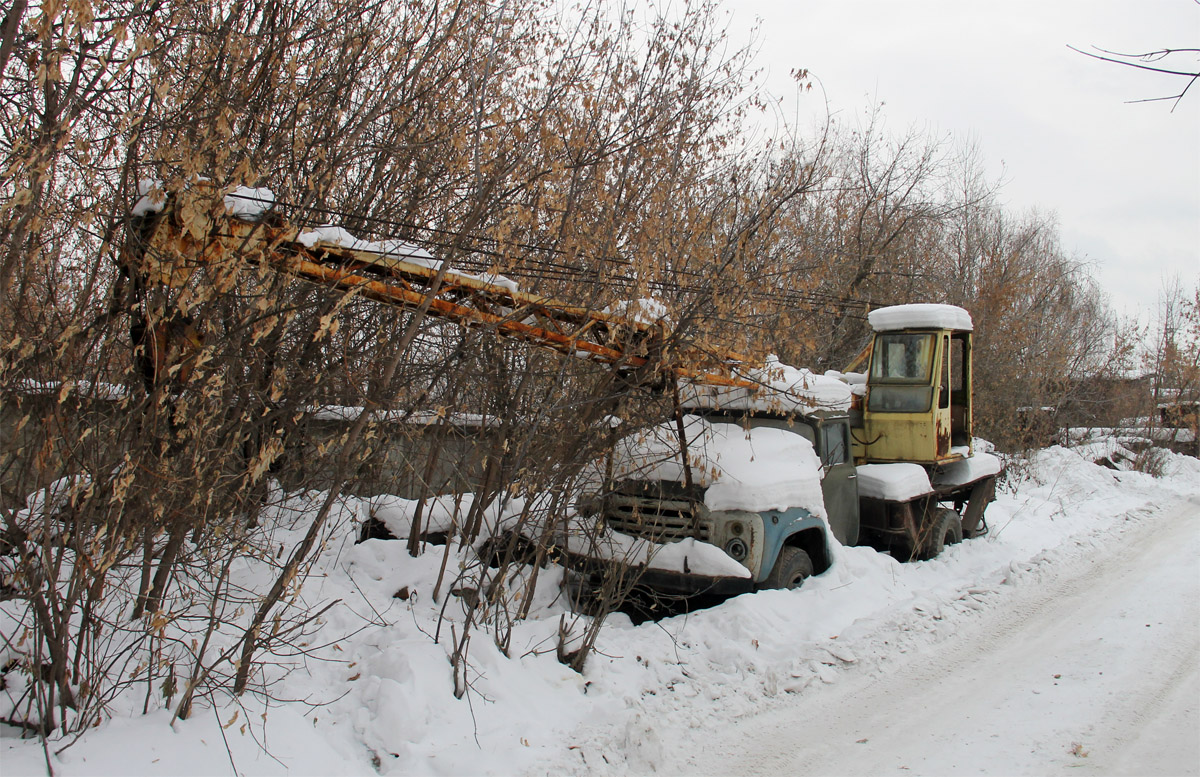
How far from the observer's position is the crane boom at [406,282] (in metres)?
3.62

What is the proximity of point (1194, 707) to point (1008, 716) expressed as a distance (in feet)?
4.19

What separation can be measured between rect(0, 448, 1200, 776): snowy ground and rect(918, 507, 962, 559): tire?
1.44 metres

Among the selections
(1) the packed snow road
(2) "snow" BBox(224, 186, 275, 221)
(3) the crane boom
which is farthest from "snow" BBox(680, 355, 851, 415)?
(2) "snow" BBox(224, 186, 275, 221)

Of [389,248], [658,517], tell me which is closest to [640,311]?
[389,248]

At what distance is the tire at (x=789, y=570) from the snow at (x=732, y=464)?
42 cm

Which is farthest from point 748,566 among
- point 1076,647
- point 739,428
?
point 1076,647

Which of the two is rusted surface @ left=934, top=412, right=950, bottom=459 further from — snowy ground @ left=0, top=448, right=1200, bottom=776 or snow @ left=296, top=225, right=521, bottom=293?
snow @ left=296, top=225, right=521, bottom=293

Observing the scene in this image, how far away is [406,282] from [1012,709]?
15.7 feet

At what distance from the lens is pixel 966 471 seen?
9.80 meters

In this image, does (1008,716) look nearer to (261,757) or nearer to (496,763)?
(496,763)

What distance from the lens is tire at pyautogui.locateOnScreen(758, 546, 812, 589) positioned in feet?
21.4

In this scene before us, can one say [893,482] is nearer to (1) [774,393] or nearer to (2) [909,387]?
(2) [909,387]

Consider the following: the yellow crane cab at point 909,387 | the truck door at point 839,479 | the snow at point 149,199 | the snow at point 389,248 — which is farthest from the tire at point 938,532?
the snow at point 149,199

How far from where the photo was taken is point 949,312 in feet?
29.8
